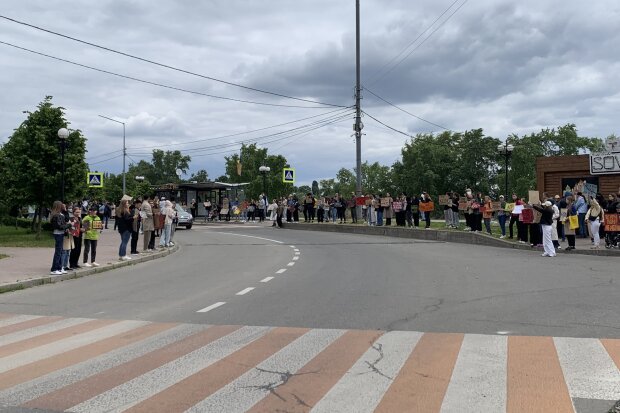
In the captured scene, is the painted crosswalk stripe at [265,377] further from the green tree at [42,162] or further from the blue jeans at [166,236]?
the green tree at [42,162]

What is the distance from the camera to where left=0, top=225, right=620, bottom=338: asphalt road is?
7770 millimetres

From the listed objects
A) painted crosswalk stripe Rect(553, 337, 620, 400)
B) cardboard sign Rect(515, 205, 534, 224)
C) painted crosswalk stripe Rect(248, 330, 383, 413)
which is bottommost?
painted crosswalk stripe Rect(248, 330, 383, 413)

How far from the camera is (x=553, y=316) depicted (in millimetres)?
7910

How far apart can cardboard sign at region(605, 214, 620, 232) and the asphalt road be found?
1762 mm

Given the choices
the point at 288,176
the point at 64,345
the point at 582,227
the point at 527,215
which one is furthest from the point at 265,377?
the point at 288,176

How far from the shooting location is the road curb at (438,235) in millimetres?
17656

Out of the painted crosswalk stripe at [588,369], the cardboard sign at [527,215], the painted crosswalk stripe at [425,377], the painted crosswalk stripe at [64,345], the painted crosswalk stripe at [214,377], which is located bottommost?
the painted crosswalk stripe at [64,345]

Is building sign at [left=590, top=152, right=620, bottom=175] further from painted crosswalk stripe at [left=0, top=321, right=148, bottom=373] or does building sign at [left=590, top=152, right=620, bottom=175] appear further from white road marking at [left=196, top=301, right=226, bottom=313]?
painted crosswalk stripe at [left=0, top=321, right=148, bottom=373]

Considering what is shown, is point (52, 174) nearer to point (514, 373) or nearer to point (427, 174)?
point (514, 373)

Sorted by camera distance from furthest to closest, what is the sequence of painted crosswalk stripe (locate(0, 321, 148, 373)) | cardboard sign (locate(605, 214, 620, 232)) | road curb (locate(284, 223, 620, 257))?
road curb (locate(284, 223, 620, 257)), cardboard sign (locate(605, 214, 620, 232)), painted crosswalk stripe (locate(0, 321, 148, 373))

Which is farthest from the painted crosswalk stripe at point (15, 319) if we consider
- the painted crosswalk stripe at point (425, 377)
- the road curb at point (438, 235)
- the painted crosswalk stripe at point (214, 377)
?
the road curb at point (438, 235)

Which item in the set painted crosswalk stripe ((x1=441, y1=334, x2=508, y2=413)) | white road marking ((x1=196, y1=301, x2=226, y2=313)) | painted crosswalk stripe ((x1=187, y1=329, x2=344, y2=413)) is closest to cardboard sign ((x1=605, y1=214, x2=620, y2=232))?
painted crosswalk stripe ((x1=441, y1=334, x2=508, y2=413))

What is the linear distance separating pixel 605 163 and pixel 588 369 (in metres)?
22.7

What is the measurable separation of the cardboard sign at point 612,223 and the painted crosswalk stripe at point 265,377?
44.5ft
